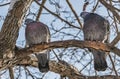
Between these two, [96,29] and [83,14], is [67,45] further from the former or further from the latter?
[83,14]

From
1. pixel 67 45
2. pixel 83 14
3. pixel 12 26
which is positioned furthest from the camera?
pixel 83 14

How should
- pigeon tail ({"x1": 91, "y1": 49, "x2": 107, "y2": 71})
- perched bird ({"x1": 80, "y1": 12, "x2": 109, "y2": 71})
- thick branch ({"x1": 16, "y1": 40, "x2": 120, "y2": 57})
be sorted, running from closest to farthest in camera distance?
thick branch ({"x1": 16, "y1": 40, "x2": 120, "y2": 57}) < pigeon tail ({"x1": 91, "y1": 49, "x2": 107, "y2": 71}) < perched bird ({"x1": 80, "y1": 12, "x2": 109, "y2": 71})

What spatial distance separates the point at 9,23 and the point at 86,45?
3.09 ft

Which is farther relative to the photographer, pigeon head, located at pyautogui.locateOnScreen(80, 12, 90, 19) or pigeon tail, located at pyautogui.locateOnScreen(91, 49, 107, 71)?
pigeon head, located at pyautogui.locateOnScreen(80, 12, 90, 19)

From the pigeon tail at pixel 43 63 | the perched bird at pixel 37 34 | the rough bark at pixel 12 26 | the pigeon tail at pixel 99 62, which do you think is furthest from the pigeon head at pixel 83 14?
the rough bark at pixel 12 26

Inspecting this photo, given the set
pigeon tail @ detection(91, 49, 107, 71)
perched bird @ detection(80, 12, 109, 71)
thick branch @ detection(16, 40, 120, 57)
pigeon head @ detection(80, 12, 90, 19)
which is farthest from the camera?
pigeon head @ detection(80, 12, 90, 19)

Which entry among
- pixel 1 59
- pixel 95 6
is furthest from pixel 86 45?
pixel 95 6

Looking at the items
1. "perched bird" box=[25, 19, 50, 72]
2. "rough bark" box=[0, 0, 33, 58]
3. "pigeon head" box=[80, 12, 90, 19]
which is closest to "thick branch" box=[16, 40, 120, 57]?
"rough bark" box=[0, 0, 33, 58]

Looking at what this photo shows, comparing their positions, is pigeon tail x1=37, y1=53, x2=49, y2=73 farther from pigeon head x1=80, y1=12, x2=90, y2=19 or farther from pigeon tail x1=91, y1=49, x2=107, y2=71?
pigeon head x1=80, y1=12, x2=90, y2=19

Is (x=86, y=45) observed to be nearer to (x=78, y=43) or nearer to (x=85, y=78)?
(x=78, y=43)

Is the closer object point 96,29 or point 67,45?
A: point 67,45

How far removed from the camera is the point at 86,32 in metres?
4.81

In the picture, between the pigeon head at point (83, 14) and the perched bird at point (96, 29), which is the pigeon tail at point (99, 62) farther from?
the pigeon head at point (83, 14)

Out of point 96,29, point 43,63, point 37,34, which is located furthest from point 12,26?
point 96,29
